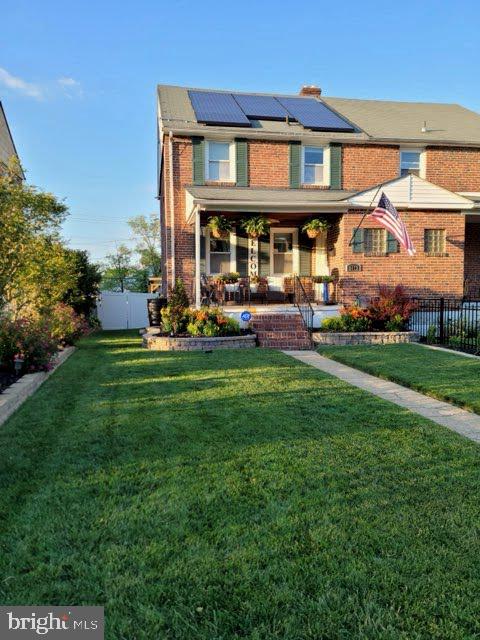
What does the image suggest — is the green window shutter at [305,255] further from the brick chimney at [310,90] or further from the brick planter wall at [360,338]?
the brick chimney at [310,90]

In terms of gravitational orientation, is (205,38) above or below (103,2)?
above

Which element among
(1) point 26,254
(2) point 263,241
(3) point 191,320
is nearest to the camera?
(1) point 26,254

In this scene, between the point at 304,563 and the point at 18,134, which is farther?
the point at 18,134

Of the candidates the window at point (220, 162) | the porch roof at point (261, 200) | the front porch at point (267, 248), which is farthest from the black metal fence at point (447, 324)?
the window at point (220, 162)

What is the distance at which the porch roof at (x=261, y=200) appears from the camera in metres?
12.3

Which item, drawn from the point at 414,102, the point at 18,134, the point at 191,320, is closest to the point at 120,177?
the point at 18,134

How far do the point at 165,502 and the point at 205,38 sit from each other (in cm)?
1240

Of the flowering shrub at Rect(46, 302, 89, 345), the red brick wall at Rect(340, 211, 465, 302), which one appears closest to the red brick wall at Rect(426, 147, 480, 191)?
the red brick wall at Rect(340, 211, 465, 302)

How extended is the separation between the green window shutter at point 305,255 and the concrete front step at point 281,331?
3.45m

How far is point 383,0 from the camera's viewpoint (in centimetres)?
993

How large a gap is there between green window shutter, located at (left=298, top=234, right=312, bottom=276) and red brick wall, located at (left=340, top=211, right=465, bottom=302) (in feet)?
6.90

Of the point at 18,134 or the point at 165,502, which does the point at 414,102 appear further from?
the point at 165,502

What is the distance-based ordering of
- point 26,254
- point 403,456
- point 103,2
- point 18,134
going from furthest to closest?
point 18,134 → point 103,2 → point 26,254 → point 403,456

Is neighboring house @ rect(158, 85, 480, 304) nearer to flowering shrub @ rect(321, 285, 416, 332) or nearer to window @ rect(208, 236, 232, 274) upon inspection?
window @ rect(208, 236, 232, 274)
